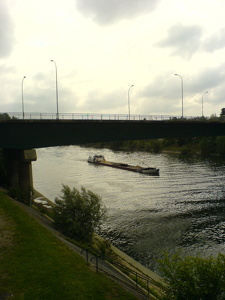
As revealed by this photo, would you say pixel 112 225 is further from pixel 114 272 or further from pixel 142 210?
pixel 114 272

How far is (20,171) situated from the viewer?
114 ft

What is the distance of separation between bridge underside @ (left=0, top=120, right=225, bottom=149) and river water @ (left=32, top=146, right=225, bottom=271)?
905cm

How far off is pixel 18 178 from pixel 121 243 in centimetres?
1616

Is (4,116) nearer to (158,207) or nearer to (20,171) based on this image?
(20,171)

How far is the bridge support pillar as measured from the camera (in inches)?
1305

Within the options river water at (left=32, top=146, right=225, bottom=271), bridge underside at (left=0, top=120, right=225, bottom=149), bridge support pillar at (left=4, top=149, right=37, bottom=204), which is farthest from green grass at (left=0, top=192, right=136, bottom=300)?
bridge underside at (left=0, top=120, right=225, bottom=149)

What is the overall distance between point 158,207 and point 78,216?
16.0 m

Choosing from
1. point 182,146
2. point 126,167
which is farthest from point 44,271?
point 182,146

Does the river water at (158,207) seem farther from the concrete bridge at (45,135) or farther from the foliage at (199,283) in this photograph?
the concrete bridge at (45,135)

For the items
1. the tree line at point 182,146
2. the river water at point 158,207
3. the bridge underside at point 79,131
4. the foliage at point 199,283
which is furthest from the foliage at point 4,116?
the tree line at point 182,146

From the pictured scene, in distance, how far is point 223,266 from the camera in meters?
11.6

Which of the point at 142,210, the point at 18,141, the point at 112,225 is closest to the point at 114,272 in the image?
the point at 112,225

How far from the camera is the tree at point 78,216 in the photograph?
22781 millimetres

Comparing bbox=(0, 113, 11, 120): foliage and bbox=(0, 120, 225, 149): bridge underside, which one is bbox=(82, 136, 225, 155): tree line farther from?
bbox=(0, 113, 11, 120): foliage
